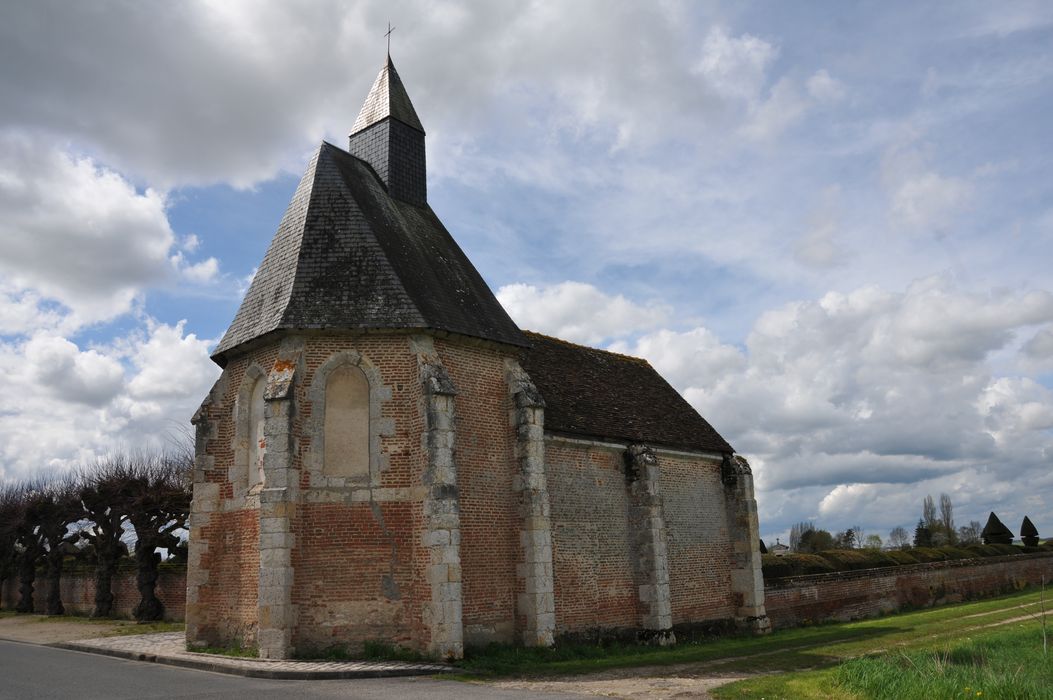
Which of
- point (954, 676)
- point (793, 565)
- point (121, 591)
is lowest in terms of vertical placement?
point (954, 676)

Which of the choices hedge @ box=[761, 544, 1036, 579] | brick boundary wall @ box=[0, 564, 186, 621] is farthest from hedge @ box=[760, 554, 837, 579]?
brick boundary wall @ box=[0, 564, 186, 621]

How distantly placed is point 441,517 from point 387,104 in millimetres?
11998

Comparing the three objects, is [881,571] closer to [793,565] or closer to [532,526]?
[793,565]

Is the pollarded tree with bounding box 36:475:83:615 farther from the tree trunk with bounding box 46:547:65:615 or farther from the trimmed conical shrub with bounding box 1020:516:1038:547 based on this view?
the trimmed conical shrub with bounding box 1020:516:1038:547

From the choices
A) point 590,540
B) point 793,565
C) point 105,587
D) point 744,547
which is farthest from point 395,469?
point 793,565

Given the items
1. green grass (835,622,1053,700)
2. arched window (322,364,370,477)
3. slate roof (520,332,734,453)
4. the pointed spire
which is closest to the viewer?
green grass (835,622,1053,700)

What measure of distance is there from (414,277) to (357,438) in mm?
3680

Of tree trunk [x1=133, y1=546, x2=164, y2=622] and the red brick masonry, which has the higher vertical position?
tree trunk [x1=133, y1=546, x2=164, y2=622]

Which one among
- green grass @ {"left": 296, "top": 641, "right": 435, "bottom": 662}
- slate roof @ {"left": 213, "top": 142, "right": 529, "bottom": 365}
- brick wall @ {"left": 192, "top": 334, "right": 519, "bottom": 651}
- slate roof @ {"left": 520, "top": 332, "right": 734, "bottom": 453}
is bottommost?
green grass @ {"left": 296, "top": 641, "right": 435, "bottom": 662}

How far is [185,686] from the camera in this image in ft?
38.7

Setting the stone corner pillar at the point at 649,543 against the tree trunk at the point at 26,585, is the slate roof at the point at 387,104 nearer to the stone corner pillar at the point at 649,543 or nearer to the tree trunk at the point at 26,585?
the stone corner pillar at the point at 649,543

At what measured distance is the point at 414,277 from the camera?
16.8 m

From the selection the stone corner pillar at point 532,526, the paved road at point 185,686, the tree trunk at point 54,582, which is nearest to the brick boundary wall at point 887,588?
the stone corner pillar at point 532,526

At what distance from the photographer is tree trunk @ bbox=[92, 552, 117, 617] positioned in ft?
83.2
